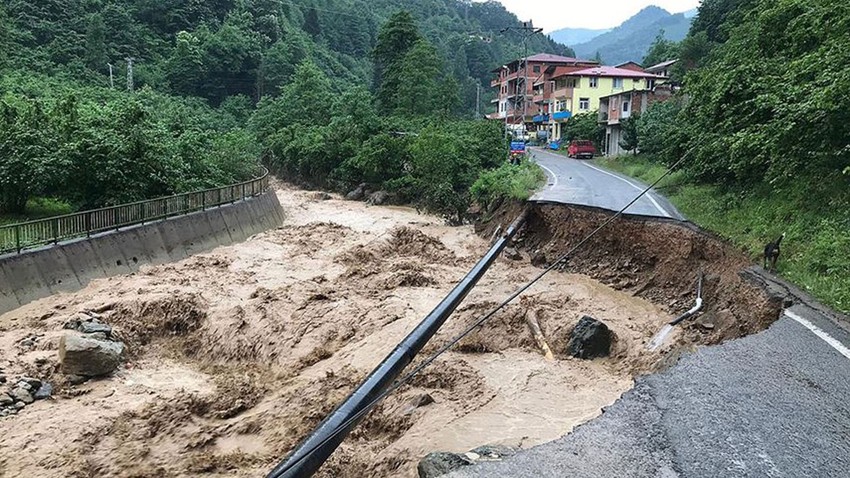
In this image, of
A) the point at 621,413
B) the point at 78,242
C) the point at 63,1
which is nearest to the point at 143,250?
the point at 78,242

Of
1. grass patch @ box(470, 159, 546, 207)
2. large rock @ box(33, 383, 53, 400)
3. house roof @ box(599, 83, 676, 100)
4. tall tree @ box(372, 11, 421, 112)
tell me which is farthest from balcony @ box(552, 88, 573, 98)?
large rock @ box(33, 383, 53, 400)

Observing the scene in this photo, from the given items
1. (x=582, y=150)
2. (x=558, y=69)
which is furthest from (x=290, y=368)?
(x=558, y=69)

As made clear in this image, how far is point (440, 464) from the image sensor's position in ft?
20.8

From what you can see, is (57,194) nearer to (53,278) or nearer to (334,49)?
(53,278)

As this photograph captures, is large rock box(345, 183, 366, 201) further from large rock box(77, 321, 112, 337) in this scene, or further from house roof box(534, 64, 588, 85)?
house roof box(534, 64, 588, 85)

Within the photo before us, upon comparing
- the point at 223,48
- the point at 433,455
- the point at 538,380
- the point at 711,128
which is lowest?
the point at 538,380

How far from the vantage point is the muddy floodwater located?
8.88 m

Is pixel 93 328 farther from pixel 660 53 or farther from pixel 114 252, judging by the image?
pixel 660 53

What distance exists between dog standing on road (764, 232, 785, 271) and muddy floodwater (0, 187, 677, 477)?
2632 millimetres

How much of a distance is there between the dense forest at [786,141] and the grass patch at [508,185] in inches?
253

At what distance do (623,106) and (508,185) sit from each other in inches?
1071

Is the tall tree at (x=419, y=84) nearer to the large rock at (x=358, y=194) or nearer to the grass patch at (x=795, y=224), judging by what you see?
the large rock at (x=358, y=194)

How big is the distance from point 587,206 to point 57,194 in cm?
1863

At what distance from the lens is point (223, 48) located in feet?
249
